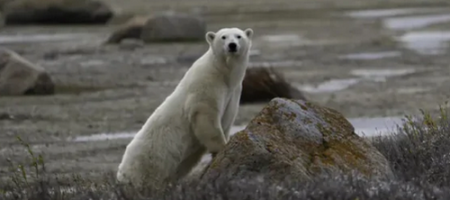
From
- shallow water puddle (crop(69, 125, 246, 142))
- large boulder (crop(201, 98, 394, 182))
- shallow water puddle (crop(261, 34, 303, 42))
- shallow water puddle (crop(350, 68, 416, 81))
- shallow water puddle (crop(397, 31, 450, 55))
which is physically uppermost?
large boulder (crop(201, 98, 394, 182))

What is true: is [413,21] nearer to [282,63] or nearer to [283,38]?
[283,38]

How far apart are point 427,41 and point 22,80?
10.9 meters

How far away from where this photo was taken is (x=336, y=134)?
26.8ft

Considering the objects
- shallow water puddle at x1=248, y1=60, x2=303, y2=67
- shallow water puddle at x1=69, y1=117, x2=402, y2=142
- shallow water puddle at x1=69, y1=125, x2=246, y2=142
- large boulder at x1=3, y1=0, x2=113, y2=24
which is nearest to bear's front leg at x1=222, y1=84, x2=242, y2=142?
shallow water puddle at x1=69, y1=117, x2=402, y2=142

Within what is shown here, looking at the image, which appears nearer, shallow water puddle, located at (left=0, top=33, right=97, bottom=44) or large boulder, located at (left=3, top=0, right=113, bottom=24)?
shallow water puddle, located at (left=0, top=33, right=97, bottom=44)

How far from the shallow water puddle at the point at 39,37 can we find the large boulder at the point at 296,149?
835 inches

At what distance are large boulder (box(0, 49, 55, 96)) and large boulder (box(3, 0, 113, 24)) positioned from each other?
17666 mm

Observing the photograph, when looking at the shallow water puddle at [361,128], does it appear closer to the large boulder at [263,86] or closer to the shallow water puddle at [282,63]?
the large boulder at [263,86]

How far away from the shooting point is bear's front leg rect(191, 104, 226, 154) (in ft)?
28.7

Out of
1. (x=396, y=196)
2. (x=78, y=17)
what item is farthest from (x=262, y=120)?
(x=78, y=17)

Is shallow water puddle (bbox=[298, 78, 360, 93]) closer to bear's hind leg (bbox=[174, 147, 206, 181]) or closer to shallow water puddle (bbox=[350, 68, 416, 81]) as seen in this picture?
shallow water puddle (bbox=[350, 68, 416, 81])

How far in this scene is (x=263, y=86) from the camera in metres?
15.5

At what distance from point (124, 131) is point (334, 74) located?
6658 millimetres

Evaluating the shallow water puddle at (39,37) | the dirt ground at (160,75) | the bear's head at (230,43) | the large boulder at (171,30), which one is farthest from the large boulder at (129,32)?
the bear's head at (230,43)
